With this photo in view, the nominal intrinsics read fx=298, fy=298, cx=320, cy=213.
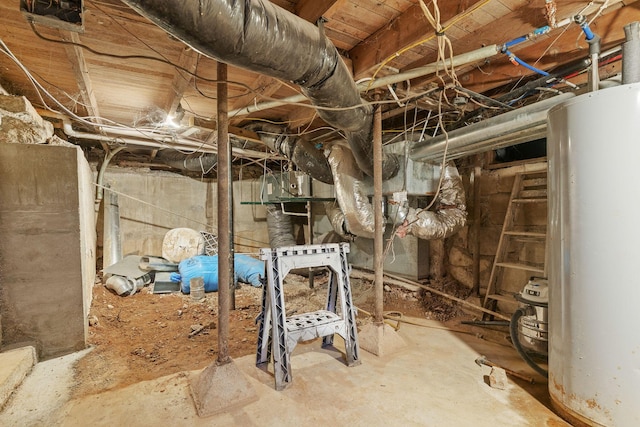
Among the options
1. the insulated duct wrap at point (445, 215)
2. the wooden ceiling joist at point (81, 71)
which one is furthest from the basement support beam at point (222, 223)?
the insulated duct wrap at point (445, 215)

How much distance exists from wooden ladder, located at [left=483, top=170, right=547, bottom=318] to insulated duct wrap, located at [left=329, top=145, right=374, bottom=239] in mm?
1305

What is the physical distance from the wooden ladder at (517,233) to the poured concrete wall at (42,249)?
3.60 m

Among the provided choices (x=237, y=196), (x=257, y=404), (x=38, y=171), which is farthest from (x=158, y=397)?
(x=237, y=196)

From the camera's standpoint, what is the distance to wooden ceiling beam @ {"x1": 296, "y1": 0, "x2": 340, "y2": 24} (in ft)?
5.05

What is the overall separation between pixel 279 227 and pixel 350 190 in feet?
7.88

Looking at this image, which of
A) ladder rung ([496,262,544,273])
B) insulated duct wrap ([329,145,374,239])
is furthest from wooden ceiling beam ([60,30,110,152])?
ladder rung ([496,262,544,273])

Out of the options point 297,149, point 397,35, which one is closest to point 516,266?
point 397,35

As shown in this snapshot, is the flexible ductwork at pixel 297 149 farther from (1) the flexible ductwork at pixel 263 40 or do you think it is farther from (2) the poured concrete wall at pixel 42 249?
(2) the poured concrete wall at pixel 42 249

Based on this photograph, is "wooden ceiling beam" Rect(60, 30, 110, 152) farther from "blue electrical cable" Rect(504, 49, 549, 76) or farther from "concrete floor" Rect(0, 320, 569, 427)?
"blue electrical cable" Rect(504, 49, 549, 76)

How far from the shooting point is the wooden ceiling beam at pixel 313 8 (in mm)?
1539

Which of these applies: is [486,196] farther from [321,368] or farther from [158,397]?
[158,397]

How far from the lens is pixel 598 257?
55.4 inches

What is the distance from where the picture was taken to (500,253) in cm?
296

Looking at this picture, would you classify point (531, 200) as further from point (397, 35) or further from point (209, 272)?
point (209, 272)
